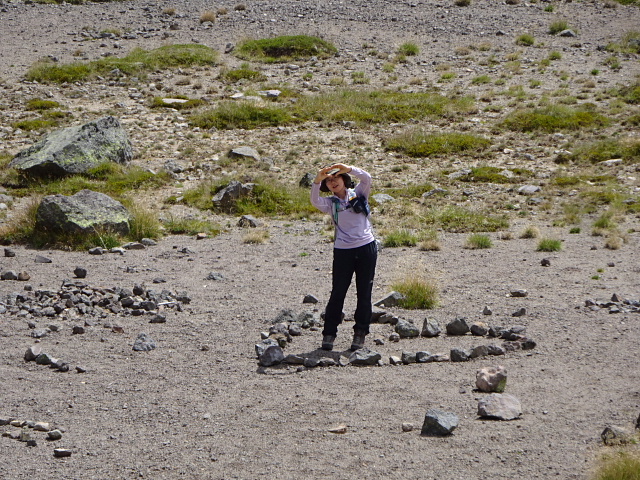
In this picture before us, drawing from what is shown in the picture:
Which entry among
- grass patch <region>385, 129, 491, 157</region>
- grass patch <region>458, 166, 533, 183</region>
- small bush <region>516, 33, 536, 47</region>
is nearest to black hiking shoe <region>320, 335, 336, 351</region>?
grass patch <region>458, 166, 533, 183</region>

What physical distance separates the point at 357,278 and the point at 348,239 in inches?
16.9

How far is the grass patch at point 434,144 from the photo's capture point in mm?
19922

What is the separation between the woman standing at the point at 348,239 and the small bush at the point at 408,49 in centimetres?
2438

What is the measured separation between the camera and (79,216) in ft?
43.7

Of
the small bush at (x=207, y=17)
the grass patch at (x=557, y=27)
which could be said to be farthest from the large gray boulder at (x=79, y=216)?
the grass patch at (x=557, y=27)

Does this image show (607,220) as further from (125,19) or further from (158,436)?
(125,19)

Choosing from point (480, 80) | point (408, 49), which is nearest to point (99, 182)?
point (480, 80)

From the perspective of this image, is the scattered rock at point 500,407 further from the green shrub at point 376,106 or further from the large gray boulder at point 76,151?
the green shrub at point 376,106

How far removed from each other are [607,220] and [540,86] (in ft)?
42.9

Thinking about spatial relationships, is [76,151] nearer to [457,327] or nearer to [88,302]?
[88,302]

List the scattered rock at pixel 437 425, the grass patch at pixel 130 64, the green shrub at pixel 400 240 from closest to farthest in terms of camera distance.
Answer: the scattered rock at pixel 437 425
the green shrub at pixel 400 240
the grass patch at pixel 130 64

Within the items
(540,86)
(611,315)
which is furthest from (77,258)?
(540,86)

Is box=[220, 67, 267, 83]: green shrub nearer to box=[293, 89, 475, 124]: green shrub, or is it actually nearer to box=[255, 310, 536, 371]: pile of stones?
box=[293, 89, 475, 124]: green shrub

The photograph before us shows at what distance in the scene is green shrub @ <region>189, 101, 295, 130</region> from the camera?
71.7 ft
